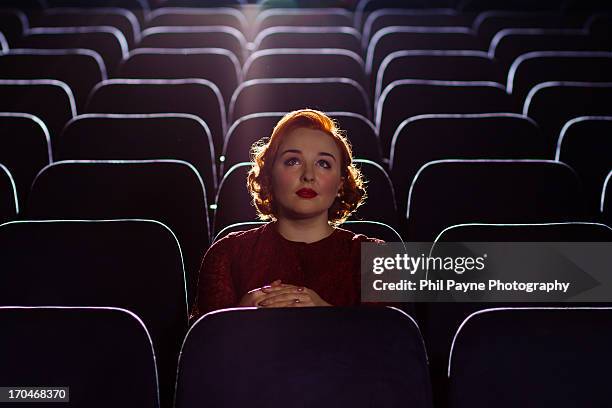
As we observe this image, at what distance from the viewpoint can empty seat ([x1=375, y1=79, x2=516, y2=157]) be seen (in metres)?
2.52

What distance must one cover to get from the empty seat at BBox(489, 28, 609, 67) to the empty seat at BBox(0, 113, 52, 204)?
1852 mm

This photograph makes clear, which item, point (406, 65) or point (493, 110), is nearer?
point (493, 110)

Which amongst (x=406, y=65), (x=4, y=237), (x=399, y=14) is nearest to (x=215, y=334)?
(x=4, y=237)

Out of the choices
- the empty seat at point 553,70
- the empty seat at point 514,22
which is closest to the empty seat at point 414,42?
the empty seat at point 514,22

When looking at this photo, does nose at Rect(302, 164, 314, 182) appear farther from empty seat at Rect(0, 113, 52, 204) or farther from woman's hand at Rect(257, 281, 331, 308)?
empty seat at Rect(0, 113, 52, 204)

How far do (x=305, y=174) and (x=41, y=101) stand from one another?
138 cm

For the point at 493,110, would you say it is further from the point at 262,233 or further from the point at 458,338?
the point at 458,338

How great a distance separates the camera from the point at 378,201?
1844 millimetres

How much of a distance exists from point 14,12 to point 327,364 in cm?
321

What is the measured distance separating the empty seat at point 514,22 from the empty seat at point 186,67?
4.15ft

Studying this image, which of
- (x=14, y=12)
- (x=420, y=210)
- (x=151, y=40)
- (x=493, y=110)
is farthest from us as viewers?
(x=14, y=12)

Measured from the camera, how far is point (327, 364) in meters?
1.17

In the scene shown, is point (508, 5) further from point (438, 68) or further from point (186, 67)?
point (186, 67)

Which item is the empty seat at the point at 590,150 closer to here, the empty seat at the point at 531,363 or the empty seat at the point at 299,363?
the empty seat at the point at 531,363
